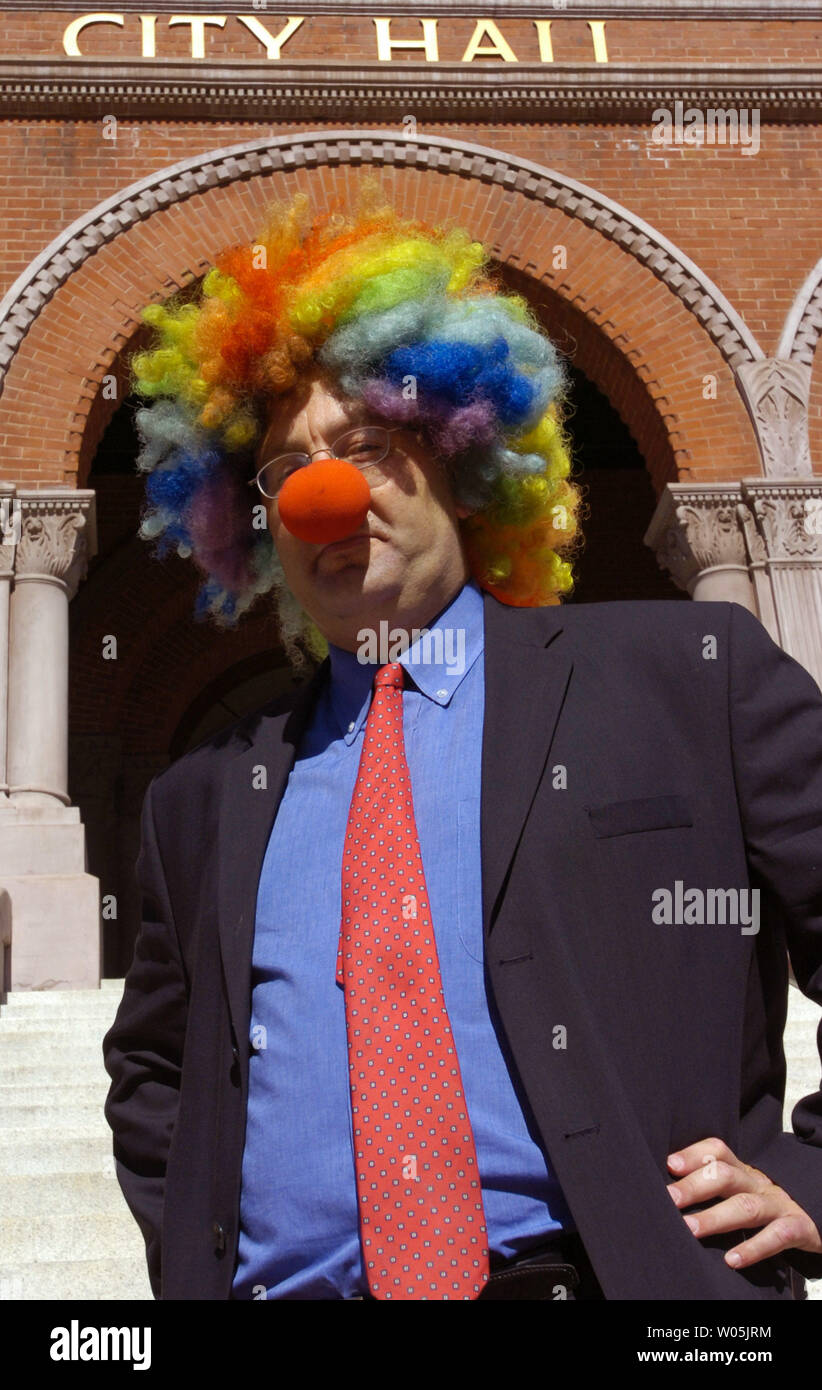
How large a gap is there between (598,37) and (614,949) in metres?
8.79

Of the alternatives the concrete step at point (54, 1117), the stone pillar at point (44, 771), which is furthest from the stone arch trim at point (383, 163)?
the concrete step at point (54, 1117)

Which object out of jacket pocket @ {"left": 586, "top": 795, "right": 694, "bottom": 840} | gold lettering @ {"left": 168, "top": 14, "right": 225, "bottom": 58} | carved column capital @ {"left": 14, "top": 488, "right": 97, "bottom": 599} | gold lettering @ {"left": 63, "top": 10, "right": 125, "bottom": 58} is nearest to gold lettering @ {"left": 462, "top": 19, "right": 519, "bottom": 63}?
gold lettering @ {"left": 168, "top": 14, "right": 225, "bottom": 58}

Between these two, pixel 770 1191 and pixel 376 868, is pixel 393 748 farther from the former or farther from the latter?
pixel 770 1191

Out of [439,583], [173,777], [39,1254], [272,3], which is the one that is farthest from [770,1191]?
[272,3]

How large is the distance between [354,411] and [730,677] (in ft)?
2.30

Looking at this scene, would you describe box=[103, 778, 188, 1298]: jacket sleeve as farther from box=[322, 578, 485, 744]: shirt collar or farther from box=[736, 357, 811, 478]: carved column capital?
box=[736, 357, 811, 478]: carved column capital

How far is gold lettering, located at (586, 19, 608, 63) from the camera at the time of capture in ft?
28.4

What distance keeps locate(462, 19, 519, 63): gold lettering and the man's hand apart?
8612 millimetres

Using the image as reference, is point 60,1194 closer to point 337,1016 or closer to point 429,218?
point 337,1016

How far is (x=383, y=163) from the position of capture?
826 centimetres

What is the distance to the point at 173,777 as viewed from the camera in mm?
1936

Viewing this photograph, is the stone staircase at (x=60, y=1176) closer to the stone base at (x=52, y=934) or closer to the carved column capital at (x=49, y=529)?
the stone base at (x=52, y=934)

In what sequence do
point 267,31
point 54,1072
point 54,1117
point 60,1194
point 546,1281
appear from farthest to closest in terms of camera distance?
point 267,31, point 54,1072, point 54,1117, point 60,1194, point 546,1281

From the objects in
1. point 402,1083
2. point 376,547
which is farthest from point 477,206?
point 402,1083
